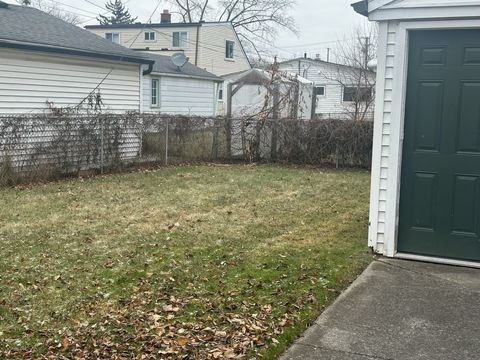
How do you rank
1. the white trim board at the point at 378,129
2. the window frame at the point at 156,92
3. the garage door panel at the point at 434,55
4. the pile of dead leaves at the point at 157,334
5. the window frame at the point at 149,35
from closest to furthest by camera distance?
the pile of dead leaves at the point at 157,334
the garage door panel at the point at 434,55
the white trim board at the point at 378,129
the window frame at the point at 156,92
the window frame at the point at 149,35

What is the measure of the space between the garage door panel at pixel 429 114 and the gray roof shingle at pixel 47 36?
31.1ft

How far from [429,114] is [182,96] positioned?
20.7 meters

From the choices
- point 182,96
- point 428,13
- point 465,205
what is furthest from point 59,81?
point 182,96

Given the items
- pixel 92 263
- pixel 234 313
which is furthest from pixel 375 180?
pixel 92 263

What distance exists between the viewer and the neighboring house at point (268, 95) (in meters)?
16.1

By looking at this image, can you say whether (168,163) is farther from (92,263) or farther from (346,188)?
(92,263)

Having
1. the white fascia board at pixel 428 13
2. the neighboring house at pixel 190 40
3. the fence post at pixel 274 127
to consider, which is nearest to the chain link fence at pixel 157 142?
the fence post at pixel 274 127

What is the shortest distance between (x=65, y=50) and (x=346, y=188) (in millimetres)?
7422

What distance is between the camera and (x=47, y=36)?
13.6 metres

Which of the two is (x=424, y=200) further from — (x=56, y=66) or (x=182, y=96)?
(x=182, y=96)

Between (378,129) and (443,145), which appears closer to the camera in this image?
(443,145)

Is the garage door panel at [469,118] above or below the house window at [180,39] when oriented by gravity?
below

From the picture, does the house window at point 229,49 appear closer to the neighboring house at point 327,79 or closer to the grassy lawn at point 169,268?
the neighboring house at point 327,79

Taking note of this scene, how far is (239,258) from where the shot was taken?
5.89 meters
